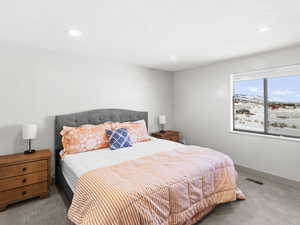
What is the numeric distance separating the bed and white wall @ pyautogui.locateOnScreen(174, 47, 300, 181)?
3.87 feet

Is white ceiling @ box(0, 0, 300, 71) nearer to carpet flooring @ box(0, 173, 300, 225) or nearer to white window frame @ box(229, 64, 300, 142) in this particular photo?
white window frame @ box(229, 64, 300, 142)

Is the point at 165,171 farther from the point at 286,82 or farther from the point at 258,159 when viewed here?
the point at 286,82

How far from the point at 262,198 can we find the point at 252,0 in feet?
8.21

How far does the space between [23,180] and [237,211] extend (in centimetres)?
286

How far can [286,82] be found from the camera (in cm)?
291

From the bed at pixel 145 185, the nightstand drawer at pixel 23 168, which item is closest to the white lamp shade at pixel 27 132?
the nightstand drawer at pixel 23 168

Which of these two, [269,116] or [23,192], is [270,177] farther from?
[23,192]

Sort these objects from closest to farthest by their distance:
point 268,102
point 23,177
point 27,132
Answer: point 23,177 → point 27,132 → point 268,102

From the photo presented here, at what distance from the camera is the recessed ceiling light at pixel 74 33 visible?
2.08 meters

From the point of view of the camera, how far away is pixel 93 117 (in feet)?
10.6

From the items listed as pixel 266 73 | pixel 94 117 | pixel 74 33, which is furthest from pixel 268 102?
pixel 74 33

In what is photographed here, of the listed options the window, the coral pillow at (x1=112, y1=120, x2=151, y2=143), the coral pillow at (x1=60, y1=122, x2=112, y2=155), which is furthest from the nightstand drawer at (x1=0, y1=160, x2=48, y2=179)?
the window

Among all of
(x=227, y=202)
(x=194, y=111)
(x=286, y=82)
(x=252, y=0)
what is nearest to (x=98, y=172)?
(x=227, y=202)

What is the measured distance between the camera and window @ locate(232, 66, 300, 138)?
2.85 metres
